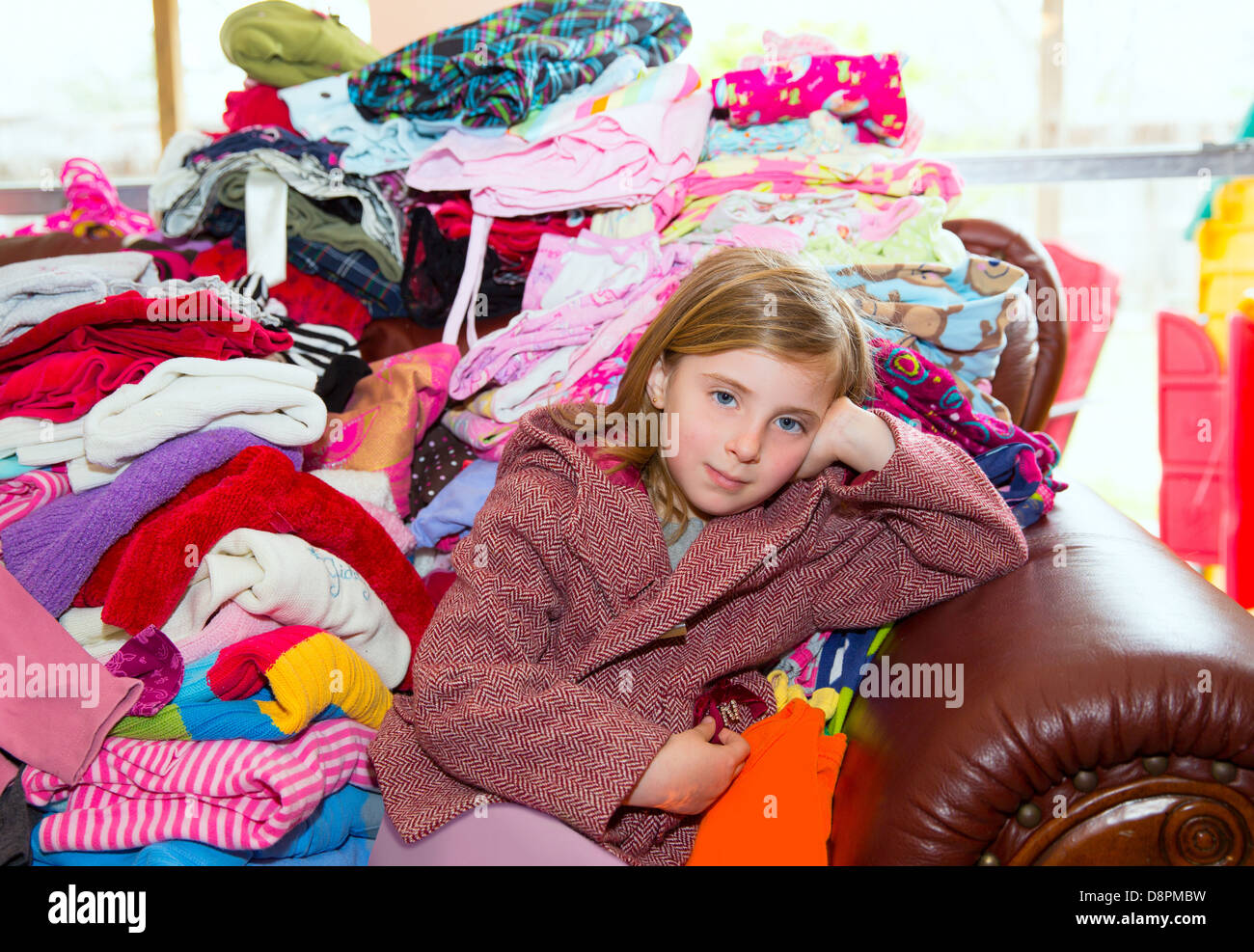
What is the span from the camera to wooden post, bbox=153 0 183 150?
2906mm

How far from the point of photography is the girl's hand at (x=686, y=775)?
0.92 m

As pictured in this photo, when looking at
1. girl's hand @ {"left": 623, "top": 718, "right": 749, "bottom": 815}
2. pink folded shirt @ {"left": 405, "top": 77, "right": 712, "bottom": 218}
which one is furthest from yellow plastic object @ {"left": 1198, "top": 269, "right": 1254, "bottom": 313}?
girl's hand @ {"left": 623, "top": 718, "right": 749, "bottom": 815}

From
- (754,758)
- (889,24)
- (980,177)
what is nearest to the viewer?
(754,758)

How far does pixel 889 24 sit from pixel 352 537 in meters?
3.08

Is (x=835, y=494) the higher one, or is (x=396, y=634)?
(x=835, y=494)

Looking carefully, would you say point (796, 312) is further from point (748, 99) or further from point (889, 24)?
point (889, 24)

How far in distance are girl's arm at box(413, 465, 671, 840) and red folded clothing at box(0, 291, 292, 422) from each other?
Result: 48 cm

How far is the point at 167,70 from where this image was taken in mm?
2910

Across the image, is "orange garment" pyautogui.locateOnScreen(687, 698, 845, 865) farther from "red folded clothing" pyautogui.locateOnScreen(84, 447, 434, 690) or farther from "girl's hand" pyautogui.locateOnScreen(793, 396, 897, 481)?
"red folded clothing" pyautogui.locateOnScreen(84, 447, 434, 690)

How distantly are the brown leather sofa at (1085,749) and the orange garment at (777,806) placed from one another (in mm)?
50

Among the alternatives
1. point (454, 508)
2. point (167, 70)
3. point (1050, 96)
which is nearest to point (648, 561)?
point (454, 508)

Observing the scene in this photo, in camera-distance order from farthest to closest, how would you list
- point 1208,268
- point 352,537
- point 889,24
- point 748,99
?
point 889,24
point 1208,268
point 748,99
point 352,537

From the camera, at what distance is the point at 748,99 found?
1616 mm
